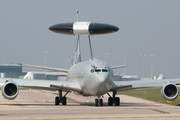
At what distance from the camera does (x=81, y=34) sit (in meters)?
46.4

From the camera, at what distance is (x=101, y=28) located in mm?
43688

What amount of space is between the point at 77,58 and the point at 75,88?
523 inches

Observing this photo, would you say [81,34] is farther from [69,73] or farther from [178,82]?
[178,82]

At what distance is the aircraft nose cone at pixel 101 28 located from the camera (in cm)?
4334

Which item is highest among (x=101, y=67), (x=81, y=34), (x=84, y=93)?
(x=81, y=34)

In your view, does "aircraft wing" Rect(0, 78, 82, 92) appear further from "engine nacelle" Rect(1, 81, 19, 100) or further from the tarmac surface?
the tarmac surface

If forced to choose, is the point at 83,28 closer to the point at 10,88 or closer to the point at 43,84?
the point at 43,84

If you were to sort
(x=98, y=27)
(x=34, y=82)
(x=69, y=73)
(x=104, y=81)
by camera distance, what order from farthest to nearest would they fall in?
(x=98, y=27) → (x=69, y=73) → (x=34, y=82) → (x=104, y=81)

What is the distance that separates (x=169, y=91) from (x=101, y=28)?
15.7m

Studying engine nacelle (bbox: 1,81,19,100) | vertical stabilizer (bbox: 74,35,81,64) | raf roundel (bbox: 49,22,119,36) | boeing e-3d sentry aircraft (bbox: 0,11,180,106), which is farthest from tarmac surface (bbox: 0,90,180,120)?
raf roundel (bbox: 49,22,119,36)

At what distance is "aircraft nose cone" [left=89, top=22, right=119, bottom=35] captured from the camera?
43.3 metres

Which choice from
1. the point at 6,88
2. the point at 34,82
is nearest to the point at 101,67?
the point at 34,82

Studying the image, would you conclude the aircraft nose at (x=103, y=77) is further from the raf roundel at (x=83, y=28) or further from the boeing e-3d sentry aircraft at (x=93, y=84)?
the raf roundel at (x=83, y=28)

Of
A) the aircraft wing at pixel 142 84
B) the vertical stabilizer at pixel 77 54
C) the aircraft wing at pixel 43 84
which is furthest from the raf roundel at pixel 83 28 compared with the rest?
the aircraft wing at pixel 142 84
